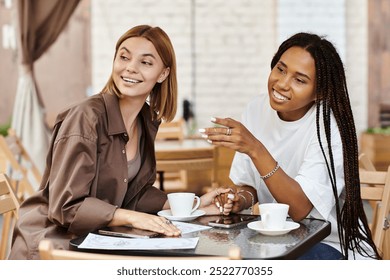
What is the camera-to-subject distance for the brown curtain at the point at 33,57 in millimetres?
5188

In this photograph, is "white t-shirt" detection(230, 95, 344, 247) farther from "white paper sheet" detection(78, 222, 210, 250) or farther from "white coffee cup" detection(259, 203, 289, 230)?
"white paper sheet" detection(78, 222, 210, 250)

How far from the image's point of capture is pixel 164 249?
1.53 meters

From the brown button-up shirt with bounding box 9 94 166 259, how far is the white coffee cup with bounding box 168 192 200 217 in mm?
178

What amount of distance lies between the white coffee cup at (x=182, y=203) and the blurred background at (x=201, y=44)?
14.4 ft

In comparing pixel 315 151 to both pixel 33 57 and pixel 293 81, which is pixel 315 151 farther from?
pixel 33 57

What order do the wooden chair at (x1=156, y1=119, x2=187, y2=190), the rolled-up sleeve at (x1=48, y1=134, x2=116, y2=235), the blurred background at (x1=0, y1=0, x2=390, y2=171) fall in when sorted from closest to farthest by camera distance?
the rolled-up sleeve at (x1=48, y1=134, x2=116, y2=235) → the wooden chair at (x1=156, y1=119, x2=187, y2=190) → the blurred background at (x1=0, y1=0, x2=390, y2=171)

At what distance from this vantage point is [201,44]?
6301mm

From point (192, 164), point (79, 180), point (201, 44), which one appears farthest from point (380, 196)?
point (201, 44)

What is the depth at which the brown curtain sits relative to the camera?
5188 mm

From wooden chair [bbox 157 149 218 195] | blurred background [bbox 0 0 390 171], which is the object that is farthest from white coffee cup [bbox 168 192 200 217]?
blurred background [bbox 0 0 390 171]

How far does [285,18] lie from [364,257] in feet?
14.6

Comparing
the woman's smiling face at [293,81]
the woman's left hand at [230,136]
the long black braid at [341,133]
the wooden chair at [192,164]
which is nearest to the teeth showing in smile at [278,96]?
the woman's smiling face at [293,81]
